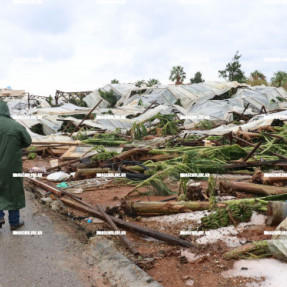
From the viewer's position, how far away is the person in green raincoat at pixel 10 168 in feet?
15.3

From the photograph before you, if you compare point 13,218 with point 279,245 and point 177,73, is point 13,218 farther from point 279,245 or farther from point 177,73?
point 177,73

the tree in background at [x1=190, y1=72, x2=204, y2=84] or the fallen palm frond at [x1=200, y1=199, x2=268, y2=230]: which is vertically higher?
the tree in background at [x1=190, y1=72, x2=204, y2=84]

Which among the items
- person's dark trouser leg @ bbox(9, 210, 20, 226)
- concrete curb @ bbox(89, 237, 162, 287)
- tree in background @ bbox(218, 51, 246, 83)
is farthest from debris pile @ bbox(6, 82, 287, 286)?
tree in background @ bbox(218, 51, 246, 83)

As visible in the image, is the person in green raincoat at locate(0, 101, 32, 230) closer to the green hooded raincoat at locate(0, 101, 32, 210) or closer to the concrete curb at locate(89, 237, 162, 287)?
the green hooded raincoat at locate(0, 101, 32, 210)

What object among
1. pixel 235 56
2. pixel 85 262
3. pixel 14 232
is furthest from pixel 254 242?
pixel 235 56

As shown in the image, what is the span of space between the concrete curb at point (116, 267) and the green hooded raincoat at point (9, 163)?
1.38 meters

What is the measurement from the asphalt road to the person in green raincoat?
0.32 meters

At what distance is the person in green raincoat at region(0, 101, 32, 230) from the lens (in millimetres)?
4676

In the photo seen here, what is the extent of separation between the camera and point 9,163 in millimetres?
4699

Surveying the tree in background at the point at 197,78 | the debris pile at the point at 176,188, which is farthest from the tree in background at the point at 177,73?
the debris pile at the point at 176,188

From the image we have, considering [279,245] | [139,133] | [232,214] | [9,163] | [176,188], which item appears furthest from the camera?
[139,133]

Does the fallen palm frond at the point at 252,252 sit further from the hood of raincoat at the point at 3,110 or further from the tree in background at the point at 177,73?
the tree in background at the point at 177,73

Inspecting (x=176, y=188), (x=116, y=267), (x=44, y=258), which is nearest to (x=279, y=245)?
(x=116, y=267)

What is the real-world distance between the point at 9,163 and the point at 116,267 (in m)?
2.25
